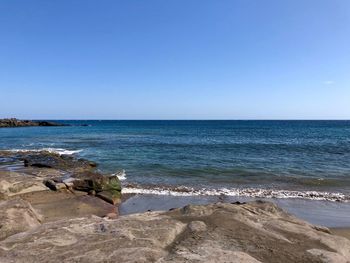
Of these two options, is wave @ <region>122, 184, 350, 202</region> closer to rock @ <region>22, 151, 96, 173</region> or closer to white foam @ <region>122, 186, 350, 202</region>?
white foam @ <region>122, 186, 350, 202</region>

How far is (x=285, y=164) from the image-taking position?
27.7m

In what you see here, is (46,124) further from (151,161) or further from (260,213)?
(260,213)

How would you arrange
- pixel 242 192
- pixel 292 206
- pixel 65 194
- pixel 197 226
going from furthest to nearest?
pixel 242 192 < pixel 292 206 < pixel 65 194 < pixel 197 226

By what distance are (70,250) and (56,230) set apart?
0.90 metres

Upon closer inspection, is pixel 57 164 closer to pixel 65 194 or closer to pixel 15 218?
pixel 65 194

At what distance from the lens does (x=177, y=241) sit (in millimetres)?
5590

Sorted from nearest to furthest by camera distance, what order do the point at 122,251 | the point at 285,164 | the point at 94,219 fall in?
1. the point at 122,251
2. the point at 94,219
3. the point at 285,164

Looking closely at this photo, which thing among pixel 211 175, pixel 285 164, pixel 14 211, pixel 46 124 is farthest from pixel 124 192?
pixel 46 124

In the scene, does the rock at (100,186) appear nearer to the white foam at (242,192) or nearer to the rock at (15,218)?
the white foam at (242,192)

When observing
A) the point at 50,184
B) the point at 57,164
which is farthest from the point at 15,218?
the point at 57,164

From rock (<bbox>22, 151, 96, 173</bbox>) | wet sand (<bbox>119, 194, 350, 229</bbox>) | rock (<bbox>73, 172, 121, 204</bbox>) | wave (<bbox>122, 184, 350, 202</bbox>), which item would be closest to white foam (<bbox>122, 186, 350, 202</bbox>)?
wave (<bbox>122, 184, 350, 202</bbox>)

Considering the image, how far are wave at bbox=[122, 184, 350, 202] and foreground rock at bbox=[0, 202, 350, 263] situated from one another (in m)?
10.2

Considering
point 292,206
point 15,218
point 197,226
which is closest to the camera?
point 197,226

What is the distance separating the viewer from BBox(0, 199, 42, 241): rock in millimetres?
6461
